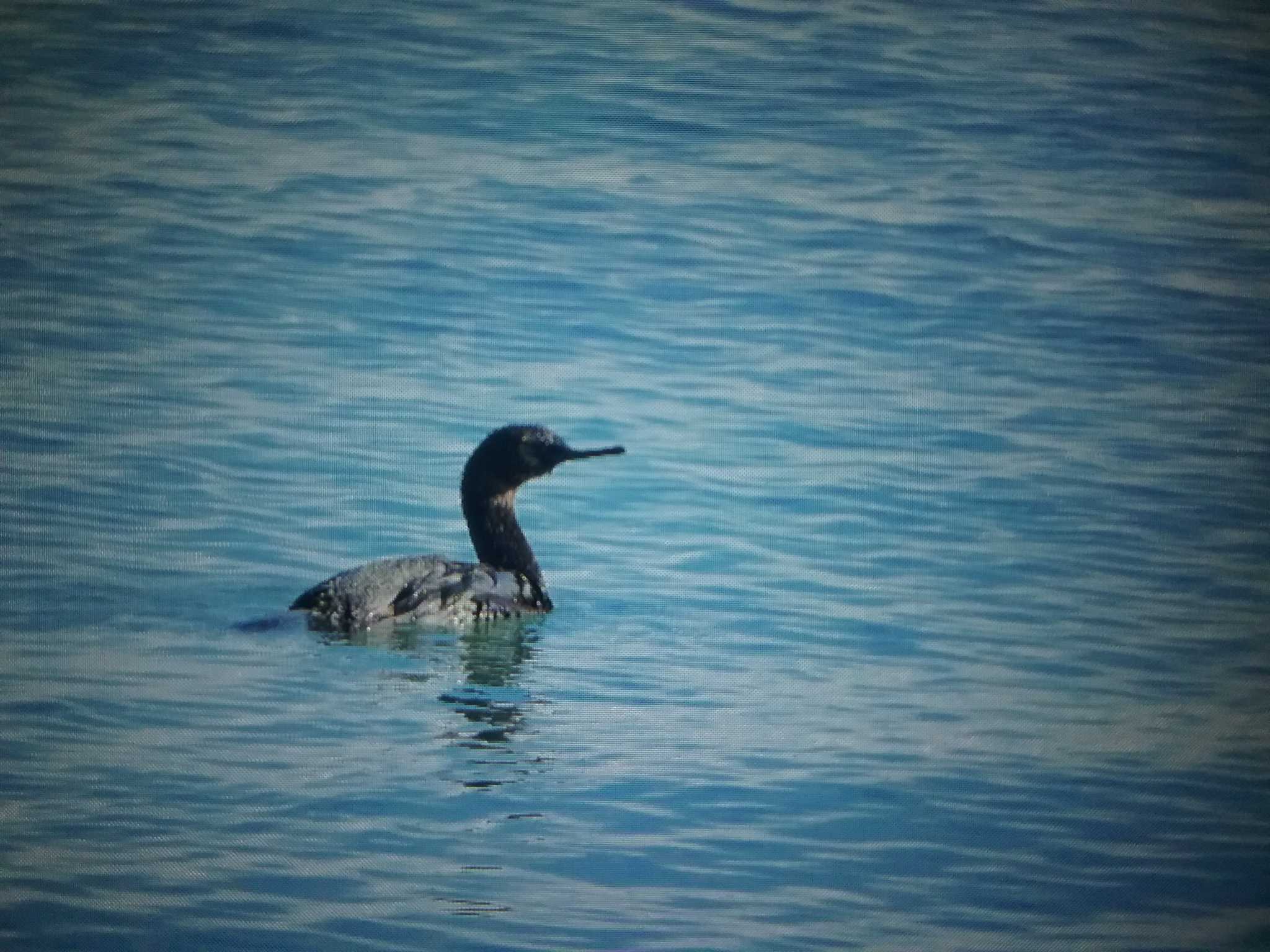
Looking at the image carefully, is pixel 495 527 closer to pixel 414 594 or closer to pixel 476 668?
pixel 414 594

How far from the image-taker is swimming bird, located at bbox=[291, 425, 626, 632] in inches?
284

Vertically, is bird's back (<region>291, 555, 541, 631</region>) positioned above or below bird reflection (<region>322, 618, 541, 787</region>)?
above

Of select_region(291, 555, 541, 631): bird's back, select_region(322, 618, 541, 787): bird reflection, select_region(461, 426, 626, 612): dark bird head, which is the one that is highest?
select_region(461, 426, 626, 612): dark bird head

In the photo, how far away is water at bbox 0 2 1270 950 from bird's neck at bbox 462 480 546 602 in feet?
1.20

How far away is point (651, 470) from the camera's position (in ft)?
33.2

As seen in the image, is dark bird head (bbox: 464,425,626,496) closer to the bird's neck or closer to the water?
the bird's neck

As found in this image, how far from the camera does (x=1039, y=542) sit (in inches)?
353

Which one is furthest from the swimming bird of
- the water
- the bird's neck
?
the water

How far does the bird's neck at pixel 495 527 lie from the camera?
827 centimetres

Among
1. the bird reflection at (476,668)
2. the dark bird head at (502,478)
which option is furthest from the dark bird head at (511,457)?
the bird reflection at (476,668)

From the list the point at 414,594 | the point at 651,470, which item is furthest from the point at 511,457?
the point at 651,470

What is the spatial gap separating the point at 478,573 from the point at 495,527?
1.98 feet

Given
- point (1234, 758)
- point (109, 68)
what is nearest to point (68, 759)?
point (1234, 758)

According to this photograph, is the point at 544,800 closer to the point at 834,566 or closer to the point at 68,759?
the point at 68,759
